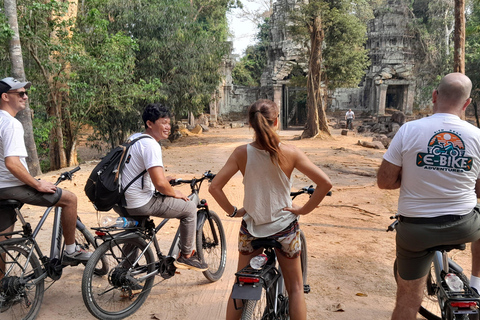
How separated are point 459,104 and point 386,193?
7.05 meters

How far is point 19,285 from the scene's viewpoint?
3.20m

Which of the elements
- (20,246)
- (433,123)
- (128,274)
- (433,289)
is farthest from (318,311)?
(20,246)

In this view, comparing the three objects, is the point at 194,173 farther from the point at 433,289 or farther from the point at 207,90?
the point at 207,90

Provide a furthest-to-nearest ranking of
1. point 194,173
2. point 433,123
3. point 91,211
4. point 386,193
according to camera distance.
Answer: point 194,173 < point 386,193 < point 91,211 < point 433,123

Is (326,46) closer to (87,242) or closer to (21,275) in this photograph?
(87,242)

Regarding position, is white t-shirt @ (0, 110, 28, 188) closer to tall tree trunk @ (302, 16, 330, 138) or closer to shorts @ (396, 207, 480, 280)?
shorts @ (396, 207, 480, 280)

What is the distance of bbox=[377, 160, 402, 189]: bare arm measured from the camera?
2586 millimetres

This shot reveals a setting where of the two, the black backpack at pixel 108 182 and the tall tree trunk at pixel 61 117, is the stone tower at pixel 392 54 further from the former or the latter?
the black backpack at pixel 108 182

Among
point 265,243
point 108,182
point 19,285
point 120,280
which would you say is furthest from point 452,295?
point 19,285

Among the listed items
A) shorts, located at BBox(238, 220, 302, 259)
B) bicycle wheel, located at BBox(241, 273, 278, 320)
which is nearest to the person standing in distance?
shorts, located at BBox(238, 220, 302, 259)

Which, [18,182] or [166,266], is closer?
[18,182]

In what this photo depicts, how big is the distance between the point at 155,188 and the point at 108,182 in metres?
0.41

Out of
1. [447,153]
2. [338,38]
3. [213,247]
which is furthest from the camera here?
[338,38]

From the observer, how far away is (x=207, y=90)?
66.1ft
